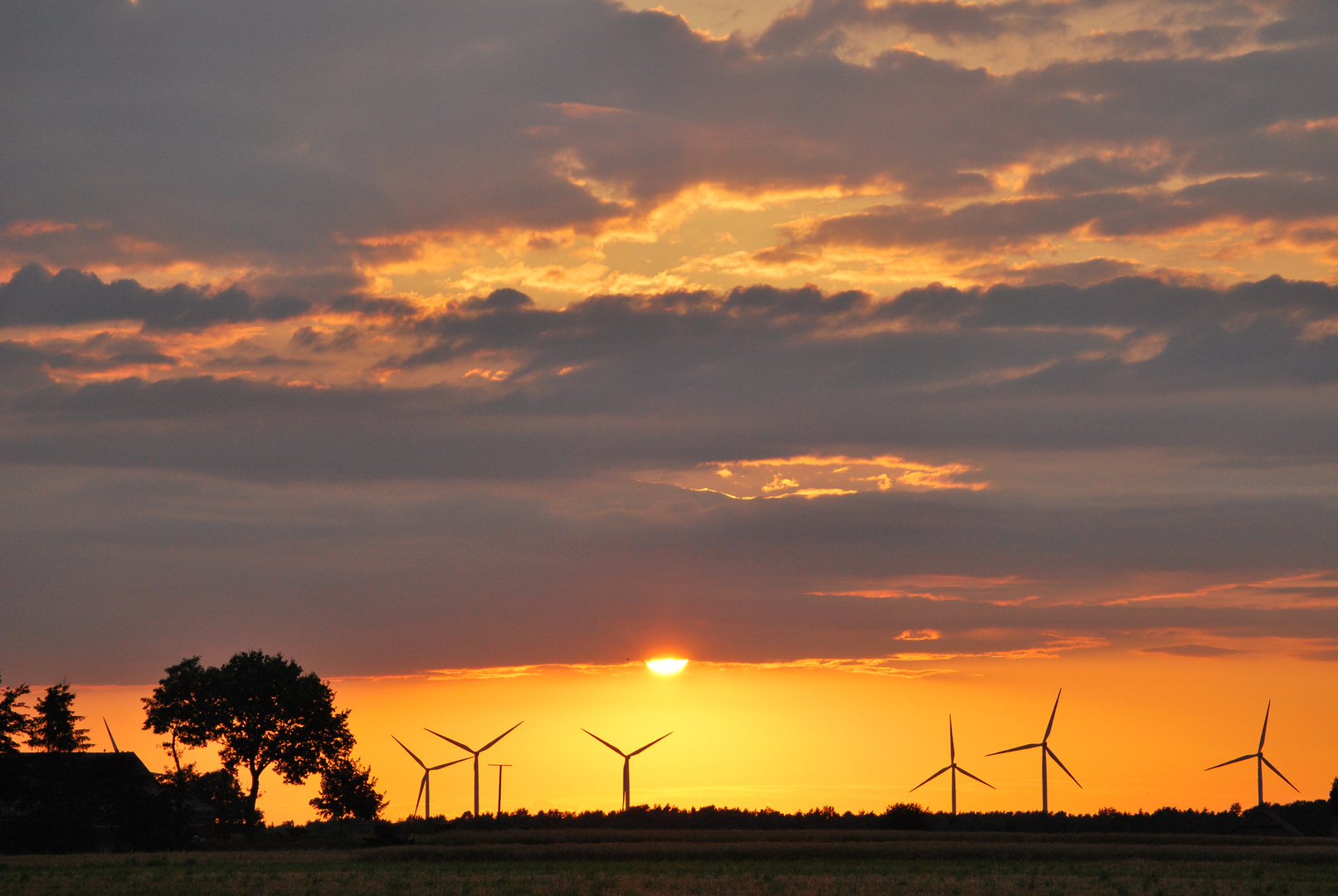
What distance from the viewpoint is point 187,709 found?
452ft

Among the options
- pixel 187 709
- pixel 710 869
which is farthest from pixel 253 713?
pixel 710 869

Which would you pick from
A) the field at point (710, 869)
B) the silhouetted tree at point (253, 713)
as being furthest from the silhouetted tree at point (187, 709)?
the field at point (710, 869)

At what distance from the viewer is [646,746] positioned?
16088cm

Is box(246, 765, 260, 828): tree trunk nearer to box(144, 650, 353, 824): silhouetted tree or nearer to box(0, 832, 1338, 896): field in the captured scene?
box(144, 650, 353, 824): silhouetted tree

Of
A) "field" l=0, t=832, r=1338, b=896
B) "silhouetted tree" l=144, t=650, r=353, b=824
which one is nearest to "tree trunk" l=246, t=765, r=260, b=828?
"silhouetted tree" l=144, t=650, r=353, b=824

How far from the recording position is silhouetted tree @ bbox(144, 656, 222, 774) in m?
138

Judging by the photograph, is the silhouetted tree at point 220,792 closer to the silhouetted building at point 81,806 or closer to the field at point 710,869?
the silhouetted building at point 81,806

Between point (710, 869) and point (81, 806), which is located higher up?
point (81, 806)

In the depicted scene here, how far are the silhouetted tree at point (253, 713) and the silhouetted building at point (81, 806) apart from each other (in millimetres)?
17512

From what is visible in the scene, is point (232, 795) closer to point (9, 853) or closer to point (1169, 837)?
point (9, 853)

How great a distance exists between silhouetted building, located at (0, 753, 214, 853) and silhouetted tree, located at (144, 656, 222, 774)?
56.5 feet

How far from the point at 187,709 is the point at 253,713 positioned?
21.7 ft

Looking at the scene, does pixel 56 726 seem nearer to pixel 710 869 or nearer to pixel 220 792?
pixel 220 792

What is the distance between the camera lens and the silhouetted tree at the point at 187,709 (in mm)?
137875
